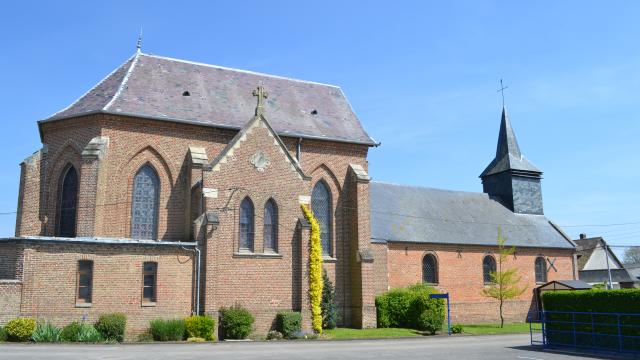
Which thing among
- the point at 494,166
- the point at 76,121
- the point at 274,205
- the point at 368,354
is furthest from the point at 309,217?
the point at 494,166

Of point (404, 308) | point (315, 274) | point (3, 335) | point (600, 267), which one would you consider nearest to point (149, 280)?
point (3, 335)

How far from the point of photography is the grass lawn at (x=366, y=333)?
25.5 m

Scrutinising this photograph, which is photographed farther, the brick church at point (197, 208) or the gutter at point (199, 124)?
the gutter at point (199, 124)

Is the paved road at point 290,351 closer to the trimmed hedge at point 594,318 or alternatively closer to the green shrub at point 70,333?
the green shrub at point 70,333

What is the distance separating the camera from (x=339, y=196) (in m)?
31.2

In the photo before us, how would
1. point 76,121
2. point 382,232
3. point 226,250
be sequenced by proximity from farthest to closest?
1. point 382,232
2. point 76,121
3. point 226,250

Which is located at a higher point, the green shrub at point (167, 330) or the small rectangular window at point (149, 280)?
the small rectangular window at point (149, 280)

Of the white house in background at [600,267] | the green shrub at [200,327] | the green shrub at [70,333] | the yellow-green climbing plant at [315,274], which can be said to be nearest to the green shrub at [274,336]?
the yellow-green climbing plant at [315,274]

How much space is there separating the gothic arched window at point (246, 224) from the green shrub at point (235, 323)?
3081 millimetres

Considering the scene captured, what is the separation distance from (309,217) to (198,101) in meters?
8.37

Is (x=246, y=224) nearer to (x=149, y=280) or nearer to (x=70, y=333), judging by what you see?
(x=149, y=280)

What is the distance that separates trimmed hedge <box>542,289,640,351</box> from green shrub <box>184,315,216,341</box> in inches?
530

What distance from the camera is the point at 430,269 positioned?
117ft

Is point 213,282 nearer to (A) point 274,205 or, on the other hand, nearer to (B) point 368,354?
(A) point 274,205
